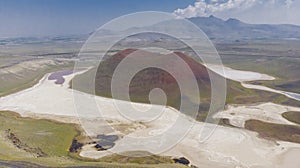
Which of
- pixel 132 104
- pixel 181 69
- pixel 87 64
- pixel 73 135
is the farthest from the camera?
pixel 87 64

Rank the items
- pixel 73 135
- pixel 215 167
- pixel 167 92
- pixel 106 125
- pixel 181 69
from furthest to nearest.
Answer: pixel 181 69 < pixel 167 92 < pixel 106 125 < pixel 73 135 < pixel 215 167

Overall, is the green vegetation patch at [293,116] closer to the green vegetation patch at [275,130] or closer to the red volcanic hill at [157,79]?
the green vegetation patch at [275,130]

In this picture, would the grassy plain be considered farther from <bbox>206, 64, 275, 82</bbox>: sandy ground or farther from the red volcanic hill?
<bbox>206, 64, 275, 82</bbox>: sandy ground

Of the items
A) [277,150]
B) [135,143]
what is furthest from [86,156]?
[277,150]

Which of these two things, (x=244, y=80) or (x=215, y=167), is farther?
(x=244, y=80)

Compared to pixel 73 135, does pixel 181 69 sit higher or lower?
higher

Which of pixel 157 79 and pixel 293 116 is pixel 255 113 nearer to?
pixel 293 116

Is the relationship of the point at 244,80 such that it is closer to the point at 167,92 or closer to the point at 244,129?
the point at 167,92
